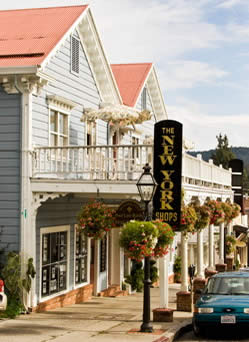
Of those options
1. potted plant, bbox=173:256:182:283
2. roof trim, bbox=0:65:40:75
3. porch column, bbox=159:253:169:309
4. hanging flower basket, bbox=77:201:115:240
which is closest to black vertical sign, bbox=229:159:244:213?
potted plant, bbox=173:256:182:283

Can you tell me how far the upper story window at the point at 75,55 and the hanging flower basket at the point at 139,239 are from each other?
8.42 metres

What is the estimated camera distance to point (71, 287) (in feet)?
71.9

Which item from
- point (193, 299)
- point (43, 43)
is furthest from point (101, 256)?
point (43, 43)

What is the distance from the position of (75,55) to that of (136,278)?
10649 millimetres

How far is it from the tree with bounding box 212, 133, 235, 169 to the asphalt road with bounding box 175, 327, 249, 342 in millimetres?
77182

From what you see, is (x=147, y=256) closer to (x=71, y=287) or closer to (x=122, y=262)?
(x=71, y=287)

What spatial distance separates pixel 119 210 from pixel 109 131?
29.1 ft

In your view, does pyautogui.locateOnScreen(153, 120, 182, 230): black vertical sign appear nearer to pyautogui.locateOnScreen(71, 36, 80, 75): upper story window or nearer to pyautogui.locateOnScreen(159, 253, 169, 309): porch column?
pyautogui.locateOnScreen(159, 253, 169, 309): porch column

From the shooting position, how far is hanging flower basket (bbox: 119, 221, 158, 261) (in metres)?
14.9

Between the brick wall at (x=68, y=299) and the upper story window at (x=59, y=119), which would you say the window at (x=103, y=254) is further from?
the upper story window at (x=59, y=119)

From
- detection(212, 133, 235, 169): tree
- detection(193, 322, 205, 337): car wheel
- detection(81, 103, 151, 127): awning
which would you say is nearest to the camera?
detection(193, 322, 205, 337): car wheel

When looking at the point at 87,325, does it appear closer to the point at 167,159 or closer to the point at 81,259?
the point at 167,159

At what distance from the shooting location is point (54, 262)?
20.4 metres

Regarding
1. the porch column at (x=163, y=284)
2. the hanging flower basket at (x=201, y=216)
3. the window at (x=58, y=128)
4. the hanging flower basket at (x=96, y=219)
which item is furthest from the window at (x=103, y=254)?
the hanging flower basket at (x=96, y=219)
